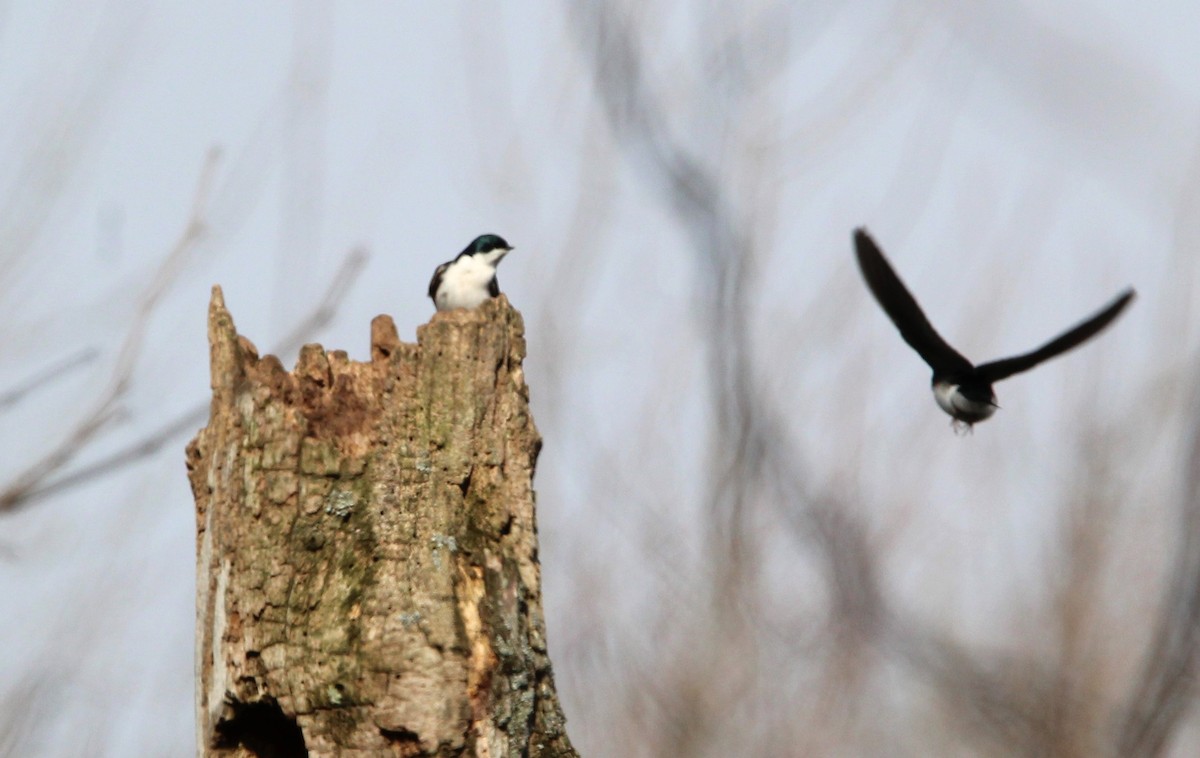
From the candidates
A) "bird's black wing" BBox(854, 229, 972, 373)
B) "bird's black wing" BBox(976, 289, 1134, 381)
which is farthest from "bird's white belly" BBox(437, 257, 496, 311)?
"bird's black wing" BBox(976, 289, 1134, 381)

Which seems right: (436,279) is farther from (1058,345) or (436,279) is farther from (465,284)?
(1058,345)

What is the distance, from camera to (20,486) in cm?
339

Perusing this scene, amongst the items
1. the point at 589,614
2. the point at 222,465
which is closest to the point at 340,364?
the point at 222,465

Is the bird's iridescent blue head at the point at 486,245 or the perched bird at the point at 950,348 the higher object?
the bird's iridescent blue head at the point at 486,245

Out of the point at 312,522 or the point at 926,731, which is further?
the point at 926,731

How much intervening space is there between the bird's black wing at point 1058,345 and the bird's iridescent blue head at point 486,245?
2954 millimetres

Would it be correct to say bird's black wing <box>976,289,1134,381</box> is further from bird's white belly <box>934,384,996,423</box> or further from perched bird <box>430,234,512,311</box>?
perched bird <box>430,234,512,311</box>

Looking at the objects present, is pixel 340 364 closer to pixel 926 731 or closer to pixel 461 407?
pixel 461 407

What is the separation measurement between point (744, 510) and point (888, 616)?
59.3 inches

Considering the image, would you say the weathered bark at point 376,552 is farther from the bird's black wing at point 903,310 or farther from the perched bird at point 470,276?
the perched bird at point 470,276

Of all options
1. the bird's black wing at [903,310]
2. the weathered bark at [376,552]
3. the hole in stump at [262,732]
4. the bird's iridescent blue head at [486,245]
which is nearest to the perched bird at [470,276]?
the bird's iridescent blue head at [486,245]

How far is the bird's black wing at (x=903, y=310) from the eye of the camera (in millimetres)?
4117

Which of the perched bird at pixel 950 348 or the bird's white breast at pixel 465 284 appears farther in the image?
the bird's white breast at pixel 465 284

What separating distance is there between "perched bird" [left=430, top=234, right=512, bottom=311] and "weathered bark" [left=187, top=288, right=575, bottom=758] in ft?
8.56
